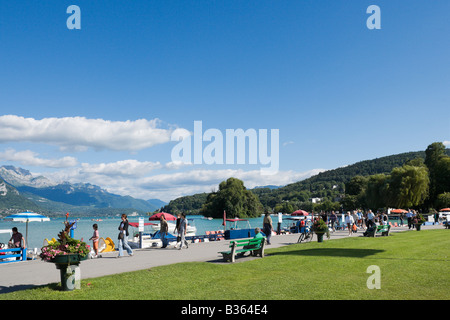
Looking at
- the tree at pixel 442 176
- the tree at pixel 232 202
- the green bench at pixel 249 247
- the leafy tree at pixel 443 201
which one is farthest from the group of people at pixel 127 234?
the tree at pixel 232 202

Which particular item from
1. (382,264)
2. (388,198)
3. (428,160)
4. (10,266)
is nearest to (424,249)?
(382,264)

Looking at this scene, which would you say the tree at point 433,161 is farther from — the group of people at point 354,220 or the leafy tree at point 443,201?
the group of people at point 354,220

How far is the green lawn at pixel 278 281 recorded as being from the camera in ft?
28.3

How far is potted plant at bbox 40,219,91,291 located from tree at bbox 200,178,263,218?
104 m

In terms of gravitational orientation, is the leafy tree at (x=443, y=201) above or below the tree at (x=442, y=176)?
below

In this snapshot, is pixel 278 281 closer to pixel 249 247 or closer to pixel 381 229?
pixel 249 247

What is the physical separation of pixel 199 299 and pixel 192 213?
192 m

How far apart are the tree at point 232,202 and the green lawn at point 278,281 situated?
101 meters

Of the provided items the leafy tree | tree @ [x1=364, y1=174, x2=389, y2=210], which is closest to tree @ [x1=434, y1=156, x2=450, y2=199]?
the leafy tree

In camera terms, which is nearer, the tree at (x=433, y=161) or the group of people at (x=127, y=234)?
the group of people at (x=127, y=234)

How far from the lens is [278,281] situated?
399 inches

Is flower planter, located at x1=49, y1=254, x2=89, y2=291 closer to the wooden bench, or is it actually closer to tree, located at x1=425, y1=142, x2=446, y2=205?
the wooden bench

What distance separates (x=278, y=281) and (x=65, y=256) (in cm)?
551

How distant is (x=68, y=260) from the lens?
30.2 feet
